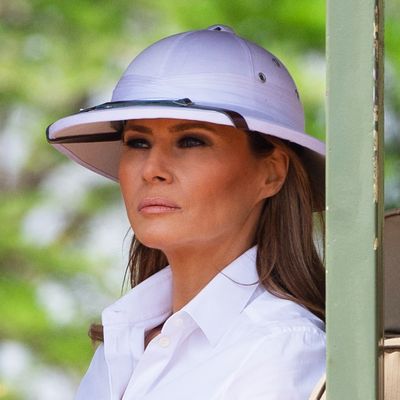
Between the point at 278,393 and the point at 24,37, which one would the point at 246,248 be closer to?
the point at 278,393

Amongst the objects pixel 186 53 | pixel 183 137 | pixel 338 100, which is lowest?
pixel 338 100

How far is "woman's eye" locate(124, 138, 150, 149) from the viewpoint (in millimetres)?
2345

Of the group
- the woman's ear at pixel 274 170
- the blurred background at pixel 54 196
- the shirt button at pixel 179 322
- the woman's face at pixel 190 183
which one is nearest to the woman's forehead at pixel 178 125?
the woman's face at pixel 190 183

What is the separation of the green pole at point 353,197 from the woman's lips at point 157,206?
2.53 feet

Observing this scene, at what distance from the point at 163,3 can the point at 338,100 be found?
2.73 meters

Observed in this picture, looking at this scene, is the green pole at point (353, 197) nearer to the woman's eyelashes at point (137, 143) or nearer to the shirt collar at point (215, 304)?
the shirt collar at point (215, 304)

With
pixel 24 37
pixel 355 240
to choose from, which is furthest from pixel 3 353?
pixel 355 240

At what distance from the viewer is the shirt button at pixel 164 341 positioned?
2.22 m

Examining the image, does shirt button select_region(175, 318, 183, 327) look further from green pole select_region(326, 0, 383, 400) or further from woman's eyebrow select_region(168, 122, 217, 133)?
green pole select_region(326, 0, 383, 400)

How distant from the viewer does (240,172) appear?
2.30 metres

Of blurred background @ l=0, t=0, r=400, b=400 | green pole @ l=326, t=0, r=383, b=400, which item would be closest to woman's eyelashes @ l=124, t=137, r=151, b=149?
green pole @ l=326, t=0, r=383, b=400

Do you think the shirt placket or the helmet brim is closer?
the helmet brim

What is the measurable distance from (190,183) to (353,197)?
78 cm

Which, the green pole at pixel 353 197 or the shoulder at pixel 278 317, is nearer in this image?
the green pole at pixel 353 197
